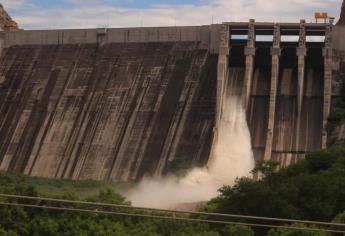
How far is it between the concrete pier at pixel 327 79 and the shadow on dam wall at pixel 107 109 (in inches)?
266

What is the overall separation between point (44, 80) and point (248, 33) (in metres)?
16.2

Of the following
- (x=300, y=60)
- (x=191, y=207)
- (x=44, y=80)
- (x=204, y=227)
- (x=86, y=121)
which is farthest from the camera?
(x=44, y=80)

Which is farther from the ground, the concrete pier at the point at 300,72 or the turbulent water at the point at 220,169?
the concrete pier at the point at 300,72

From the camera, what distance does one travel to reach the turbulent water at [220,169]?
5344cm

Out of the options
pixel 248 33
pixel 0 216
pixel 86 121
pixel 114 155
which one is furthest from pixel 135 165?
pixel 0 216

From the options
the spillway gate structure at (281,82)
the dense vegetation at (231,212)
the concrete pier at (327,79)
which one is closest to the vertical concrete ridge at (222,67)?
the spillway gate structure at (281,82)

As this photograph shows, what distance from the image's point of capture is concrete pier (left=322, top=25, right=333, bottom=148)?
56.3m

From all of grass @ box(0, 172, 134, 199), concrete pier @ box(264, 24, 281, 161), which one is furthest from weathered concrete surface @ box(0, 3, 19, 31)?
concrete pier @ box(264, 24, 281, 161)

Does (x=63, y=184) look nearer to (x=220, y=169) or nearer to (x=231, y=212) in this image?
(x=220, y=169)

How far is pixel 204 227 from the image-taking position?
35.2 meters

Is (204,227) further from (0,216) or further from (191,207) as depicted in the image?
(191,207)

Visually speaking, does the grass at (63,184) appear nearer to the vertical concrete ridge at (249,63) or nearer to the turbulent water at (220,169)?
the turbulent water at (220,169)

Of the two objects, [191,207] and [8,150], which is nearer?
[191,207]

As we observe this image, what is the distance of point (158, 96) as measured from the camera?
204ft
